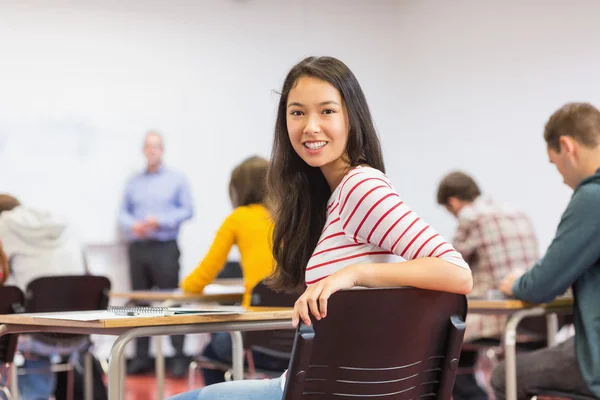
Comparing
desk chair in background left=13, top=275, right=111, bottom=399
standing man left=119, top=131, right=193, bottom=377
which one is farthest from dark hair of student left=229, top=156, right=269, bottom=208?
standing man left=119, top=131, right=193, bottom=377

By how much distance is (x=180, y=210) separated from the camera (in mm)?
7094

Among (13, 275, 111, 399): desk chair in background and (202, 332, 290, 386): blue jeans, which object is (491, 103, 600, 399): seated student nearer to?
(202, 332, 290, 386): blue jeans

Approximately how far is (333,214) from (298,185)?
0.75ft

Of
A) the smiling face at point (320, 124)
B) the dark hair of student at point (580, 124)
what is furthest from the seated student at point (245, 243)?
the smiling face at point (320, 124)

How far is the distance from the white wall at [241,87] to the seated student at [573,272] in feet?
13.6

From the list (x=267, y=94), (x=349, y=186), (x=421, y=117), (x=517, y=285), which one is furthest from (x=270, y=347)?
(x=421, y=117)

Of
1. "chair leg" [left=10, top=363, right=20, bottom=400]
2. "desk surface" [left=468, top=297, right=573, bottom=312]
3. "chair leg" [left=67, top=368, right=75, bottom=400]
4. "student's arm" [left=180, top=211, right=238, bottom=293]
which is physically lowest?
"chair leg" [left=67, top=368, right=75, bottom=400]

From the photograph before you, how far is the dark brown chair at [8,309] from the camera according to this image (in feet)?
10.7

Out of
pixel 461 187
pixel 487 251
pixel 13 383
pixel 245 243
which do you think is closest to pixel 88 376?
pixel 13 383

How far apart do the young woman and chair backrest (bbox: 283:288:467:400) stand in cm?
4

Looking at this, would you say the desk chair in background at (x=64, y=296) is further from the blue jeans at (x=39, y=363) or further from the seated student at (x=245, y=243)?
the seated student at (x=245, y=243)

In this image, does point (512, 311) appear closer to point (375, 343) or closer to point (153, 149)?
point (375, 343)

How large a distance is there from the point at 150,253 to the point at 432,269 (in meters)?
5.65

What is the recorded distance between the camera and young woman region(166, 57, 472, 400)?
1545 mm
